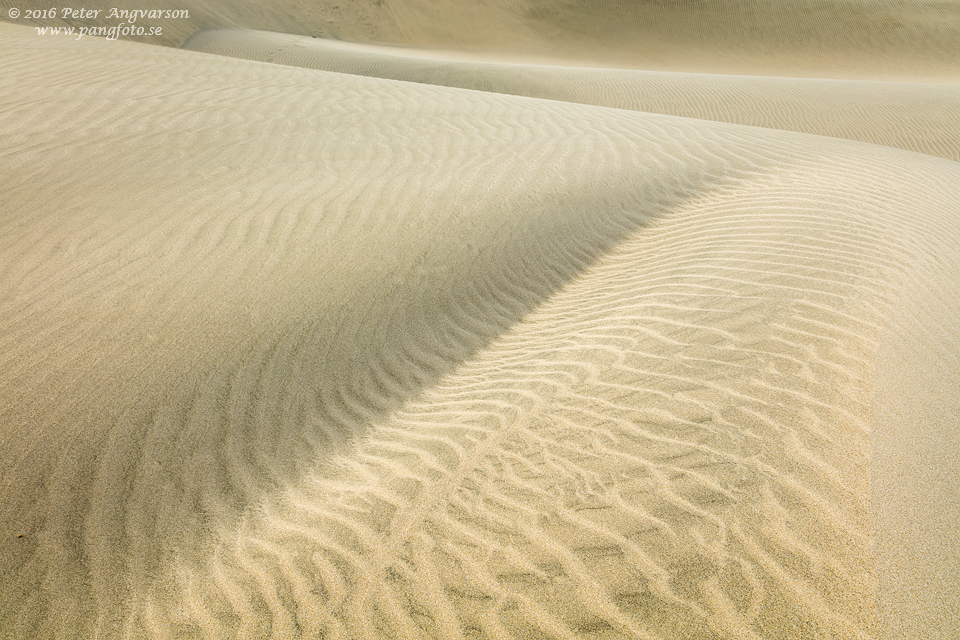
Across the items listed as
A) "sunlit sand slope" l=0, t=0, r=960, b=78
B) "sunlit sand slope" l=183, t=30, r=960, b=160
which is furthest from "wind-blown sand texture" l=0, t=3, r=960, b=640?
"sunlit sand slope" l=0, t=0, r=960, b=78

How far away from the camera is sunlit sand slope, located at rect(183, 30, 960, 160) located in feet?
44.7

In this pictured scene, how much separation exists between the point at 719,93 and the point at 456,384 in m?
14.8

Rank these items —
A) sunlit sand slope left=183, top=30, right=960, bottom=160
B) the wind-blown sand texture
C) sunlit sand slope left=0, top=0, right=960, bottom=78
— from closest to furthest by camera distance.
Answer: the wind-blown sand texture, sunlit sand slope left=183, top=30, right=960, bottom=160, sunlit sand slope left=0, top=0, right=960, bottom=78

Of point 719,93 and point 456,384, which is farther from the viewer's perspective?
point 719,93

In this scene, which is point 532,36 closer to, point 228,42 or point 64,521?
point 228,42

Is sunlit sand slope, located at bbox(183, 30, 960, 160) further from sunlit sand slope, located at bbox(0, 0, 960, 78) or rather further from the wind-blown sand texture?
the wind-blown sand texture

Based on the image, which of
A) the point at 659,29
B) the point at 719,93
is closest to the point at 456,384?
the point at 719,93

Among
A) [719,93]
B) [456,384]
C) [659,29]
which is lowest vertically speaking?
[456,384]

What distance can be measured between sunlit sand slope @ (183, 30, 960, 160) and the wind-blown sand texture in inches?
264

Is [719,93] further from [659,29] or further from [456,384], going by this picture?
[456,384]

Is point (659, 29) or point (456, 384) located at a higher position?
point (659, 29)

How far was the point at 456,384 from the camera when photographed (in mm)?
4391

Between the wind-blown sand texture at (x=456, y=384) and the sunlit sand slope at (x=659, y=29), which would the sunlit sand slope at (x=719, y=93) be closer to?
the sunlit sand slope at (x=659, y=29)

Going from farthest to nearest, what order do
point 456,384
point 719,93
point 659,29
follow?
point 659,29, point 719,93, point 456,384
